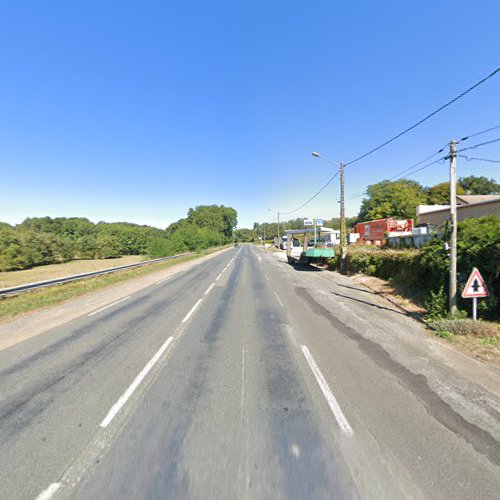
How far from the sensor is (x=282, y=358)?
502 cm

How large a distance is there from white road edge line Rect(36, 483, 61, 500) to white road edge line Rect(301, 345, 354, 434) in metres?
3.12

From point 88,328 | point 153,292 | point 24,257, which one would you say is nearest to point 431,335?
point 88,328

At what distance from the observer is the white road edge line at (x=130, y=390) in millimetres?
3236

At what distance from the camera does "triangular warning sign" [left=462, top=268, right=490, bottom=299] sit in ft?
20.7

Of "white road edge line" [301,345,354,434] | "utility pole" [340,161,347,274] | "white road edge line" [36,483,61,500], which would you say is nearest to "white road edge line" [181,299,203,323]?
"white road edge line" [301,345,354,434]

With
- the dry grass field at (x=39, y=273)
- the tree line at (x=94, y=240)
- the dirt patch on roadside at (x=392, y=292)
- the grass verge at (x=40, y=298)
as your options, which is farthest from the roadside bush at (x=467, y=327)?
the tree line at (x=94, y=240)

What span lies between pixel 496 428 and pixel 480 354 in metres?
2.82

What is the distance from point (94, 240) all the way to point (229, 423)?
3240 inches

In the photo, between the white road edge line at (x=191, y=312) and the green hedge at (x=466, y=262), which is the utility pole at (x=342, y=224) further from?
the white road edge line at (x=191, y=312)

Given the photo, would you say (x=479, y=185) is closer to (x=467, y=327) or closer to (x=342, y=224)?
(x=342, y=224)

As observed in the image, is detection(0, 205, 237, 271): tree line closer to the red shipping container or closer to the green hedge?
the red shipping container

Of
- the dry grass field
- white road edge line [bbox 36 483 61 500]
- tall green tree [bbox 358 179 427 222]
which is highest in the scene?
tall green tree [bbox 358 179 427 222]

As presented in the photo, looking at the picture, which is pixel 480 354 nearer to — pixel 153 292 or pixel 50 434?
pixel 50 434

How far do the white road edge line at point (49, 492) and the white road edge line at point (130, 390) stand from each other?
2.67 feet
